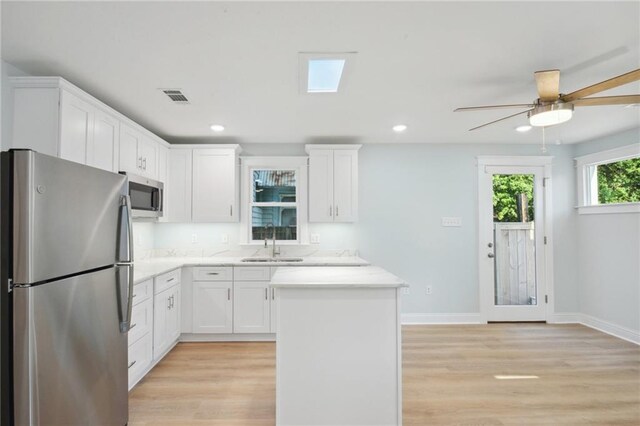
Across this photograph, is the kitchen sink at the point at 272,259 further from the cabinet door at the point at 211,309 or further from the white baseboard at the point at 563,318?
the white baseboard at the point at 563,318

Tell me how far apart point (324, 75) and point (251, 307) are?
257 centimetres

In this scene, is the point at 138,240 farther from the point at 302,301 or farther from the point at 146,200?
the point at 302,301

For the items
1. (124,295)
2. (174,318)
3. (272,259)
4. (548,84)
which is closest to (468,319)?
(272,259)

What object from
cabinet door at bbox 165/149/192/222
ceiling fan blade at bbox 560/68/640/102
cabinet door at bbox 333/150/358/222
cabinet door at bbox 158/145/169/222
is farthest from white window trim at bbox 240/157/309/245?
ceiling fan blade at bbox 560/68/640/102

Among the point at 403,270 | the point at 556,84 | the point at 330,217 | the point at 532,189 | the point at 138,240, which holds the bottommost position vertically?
the point at 403,270

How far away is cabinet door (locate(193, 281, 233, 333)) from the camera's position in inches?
143

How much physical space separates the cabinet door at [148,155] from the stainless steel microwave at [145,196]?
11 cm

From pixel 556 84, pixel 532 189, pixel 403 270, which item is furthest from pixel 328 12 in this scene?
pixel 532 189

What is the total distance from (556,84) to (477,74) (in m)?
0.50

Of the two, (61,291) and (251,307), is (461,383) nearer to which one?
(251,307)

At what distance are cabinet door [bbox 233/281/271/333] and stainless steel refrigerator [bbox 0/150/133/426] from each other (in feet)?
5.46

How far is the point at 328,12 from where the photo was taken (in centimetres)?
163

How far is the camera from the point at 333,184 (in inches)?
161

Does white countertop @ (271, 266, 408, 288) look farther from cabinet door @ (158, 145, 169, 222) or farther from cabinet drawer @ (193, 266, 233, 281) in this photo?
cabinet door @ (158, 145, 169, 222)
